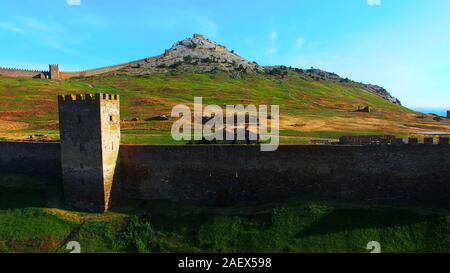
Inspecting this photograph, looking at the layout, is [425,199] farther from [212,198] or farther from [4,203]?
[4,203]

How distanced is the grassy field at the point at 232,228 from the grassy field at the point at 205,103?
47.9ft

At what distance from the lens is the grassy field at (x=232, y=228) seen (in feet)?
73.4

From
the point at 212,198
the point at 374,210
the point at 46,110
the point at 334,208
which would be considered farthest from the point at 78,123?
the point at 46,110

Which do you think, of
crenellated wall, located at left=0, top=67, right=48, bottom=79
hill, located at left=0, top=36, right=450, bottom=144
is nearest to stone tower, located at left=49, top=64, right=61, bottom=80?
crenellated wall, located at left=0, top=67, right=48, bottom=79

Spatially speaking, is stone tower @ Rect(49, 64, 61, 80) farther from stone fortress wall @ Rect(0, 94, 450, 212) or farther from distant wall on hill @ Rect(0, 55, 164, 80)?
stone fortress wall @ Rect(0, 94, 450, 212)

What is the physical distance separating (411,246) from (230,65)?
4237 inches

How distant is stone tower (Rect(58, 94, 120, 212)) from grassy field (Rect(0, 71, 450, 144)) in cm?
1201

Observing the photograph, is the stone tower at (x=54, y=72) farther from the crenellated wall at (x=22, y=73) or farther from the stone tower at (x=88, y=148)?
the stone tower at (x=88, y=148)

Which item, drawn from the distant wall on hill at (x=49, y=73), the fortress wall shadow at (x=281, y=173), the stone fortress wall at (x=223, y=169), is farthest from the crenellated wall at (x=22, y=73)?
the fortress wall shadow at (x=281, y=173)

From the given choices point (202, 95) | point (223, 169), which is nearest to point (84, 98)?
point (223, 169)

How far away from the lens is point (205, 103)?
74.2 metres

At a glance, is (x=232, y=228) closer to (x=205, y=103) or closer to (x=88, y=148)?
(x=88, y=148)

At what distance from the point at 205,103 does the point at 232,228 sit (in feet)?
169
